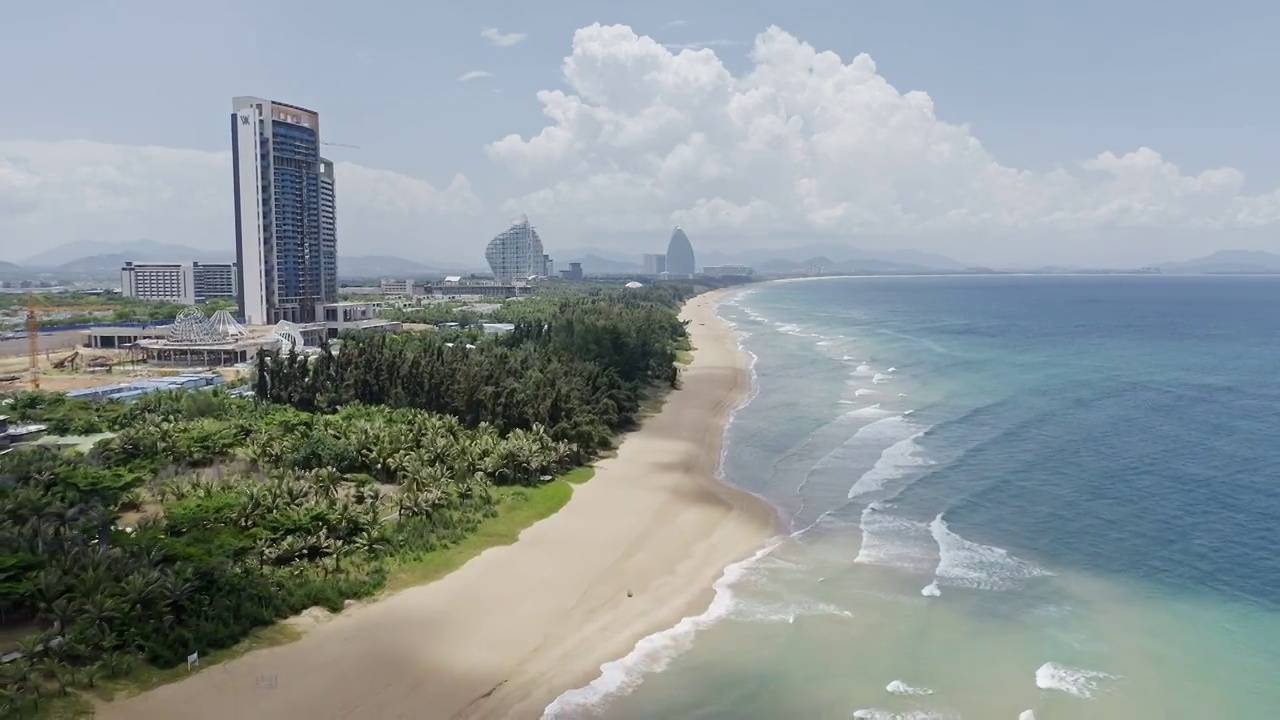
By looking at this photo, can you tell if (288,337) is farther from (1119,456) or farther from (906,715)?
(906,715)

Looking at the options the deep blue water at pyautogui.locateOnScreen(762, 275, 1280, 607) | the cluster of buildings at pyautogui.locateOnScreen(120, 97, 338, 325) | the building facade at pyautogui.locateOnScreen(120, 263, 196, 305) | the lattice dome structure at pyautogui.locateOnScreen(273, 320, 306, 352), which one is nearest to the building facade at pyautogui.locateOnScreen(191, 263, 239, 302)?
the building facade at pyautogui.locateOnScreen(120, 263, 196, 305)

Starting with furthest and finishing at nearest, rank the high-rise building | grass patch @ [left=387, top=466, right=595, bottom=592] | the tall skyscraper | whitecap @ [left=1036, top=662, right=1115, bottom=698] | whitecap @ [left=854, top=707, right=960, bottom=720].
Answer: the high-rise building, the tall skyscraper, grass patch @ [left=387, top=466, right=595, bottom=592], whitecap @ [left=1036, top=662, right=1115, bottom=698], whitecap @ [left=854, top=707, right=960, bottom=720]

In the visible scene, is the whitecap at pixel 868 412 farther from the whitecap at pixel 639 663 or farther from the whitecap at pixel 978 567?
the whitecap at pixel 639 663

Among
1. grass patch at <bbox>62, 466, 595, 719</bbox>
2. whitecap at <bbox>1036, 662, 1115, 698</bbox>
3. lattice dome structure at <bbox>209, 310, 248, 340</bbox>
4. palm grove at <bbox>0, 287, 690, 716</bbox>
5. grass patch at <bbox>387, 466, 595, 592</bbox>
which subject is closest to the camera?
grass patch at <bbox>62, 466, 595, 719</bbox>

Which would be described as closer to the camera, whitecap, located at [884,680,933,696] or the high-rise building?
whitecap, located at [884,680,933,696]

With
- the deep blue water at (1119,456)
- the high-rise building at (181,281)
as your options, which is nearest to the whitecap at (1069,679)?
the deep blue water at (1119,456)

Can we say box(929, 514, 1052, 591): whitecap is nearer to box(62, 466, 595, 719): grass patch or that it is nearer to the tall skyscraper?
box(62, 466, 595, 719): grass patch
